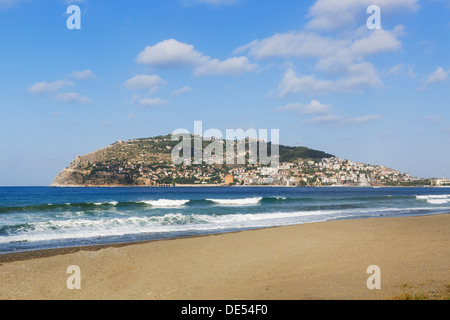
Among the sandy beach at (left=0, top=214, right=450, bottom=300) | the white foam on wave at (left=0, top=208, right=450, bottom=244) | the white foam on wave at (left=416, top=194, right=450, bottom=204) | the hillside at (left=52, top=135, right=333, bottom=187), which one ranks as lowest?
the white foam on wave at (left=416, top=194, right=450, bottom=204)

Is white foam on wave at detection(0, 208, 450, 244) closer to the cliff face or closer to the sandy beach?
the sandy beach

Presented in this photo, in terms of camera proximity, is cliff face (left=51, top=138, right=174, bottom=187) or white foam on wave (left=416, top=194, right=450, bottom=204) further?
cliff face (left=51, top=138, right=174, bottom=187)

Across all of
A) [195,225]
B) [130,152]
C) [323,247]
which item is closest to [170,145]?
[130,152]

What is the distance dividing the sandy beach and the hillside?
11108 centimetres

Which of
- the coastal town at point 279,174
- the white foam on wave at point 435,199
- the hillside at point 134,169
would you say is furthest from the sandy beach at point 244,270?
the coastal town at point 279,174

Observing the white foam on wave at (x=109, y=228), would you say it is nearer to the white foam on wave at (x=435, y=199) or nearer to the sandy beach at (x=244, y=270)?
the sandy beach at (x=244, y=270)

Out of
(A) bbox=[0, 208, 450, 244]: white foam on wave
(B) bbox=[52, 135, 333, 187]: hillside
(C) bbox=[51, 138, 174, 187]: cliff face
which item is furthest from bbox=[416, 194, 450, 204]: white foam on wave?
(C) bbox=[51, 138, 174, 187]: cliff face

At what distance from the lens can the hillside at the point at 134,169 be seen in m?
122

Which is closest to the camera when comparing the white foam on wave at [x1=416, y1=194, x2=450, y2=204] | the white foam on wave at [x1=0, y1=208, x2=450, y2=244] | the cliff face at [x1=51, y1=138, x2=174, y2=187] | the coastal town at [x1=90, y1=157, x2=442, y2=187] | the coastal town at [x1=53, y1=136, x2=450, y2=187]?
the white foam on wave at [x1=0, y1=208, x2=450, y2=244]

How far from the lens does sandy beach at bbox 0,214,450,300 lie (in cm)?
737

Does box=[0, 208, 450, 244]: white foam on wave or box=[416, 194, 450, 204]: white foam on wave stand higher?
box=[0, 208, 450, 244]: white foam on wave

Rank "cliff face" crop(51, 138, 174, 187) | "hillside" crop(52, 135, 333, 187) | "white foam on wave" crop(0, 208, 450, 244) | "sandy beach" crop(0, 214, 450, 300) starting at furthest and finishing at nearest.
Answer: "hillside" crop(52, 135, 333, 187) → "cliff face" crop(51, 138, 174, 187) → "white foam on wave" crop(0, 208, 450, 244) → "sandy beach" crop(0, 214, 450, 300)

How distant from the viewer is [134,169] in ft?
408

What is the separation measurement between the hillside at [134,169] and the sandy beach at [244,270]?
11108cm
